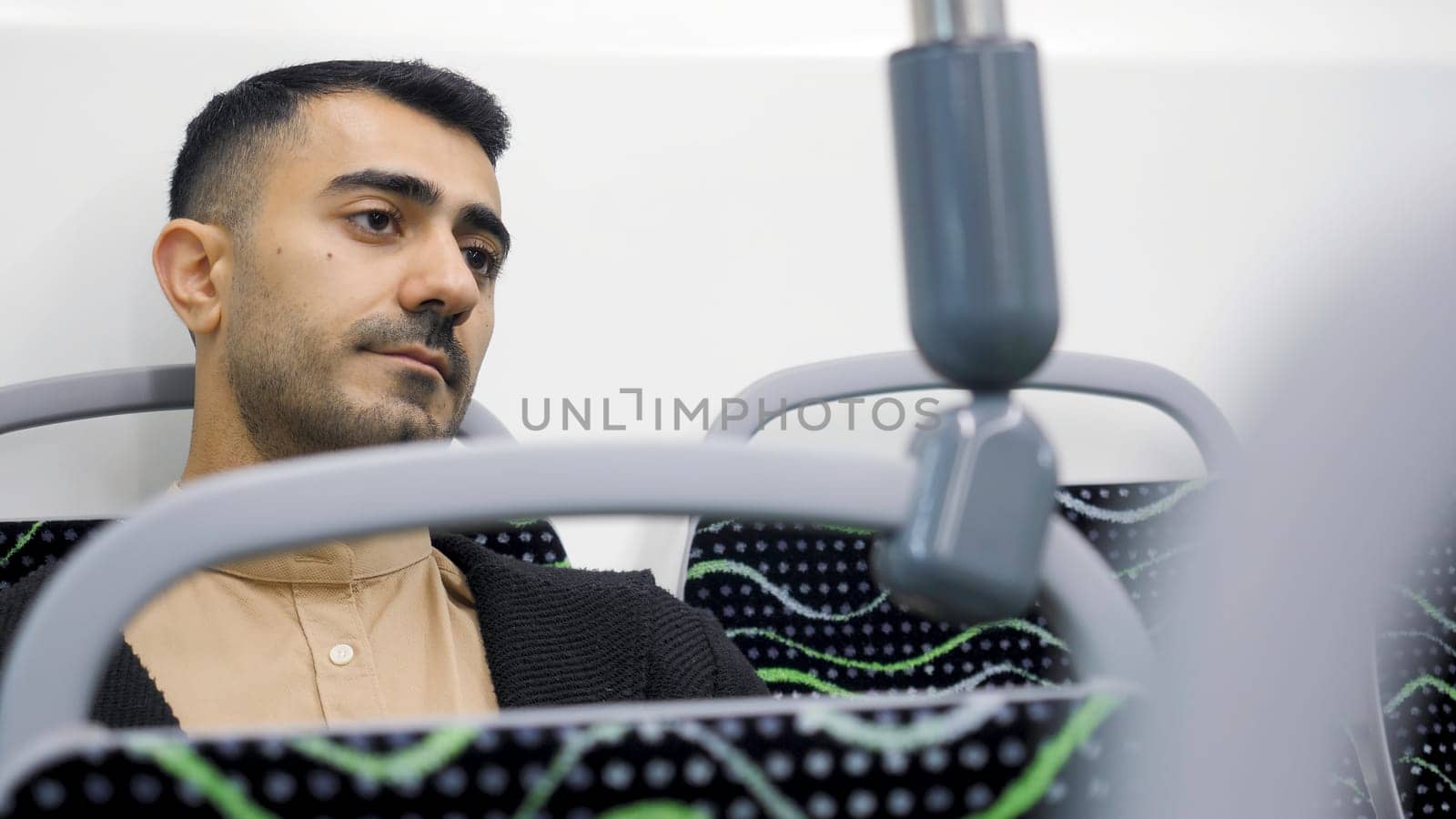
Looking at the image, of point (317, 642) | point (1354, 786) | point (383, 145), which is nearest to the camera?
point (317, 642)

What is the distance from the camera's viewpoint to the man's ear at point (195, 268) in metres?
1.02

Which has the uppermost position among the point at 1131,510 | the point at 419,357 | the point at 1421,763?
the point at 419,357

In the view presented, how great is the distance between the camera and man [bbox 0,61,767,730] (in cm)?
91

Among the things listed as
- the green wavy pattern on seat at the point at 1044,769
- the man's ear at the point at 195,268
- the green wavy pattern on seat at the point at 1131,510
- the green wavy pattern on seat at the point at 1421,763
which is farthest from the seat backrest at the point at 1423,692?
the man's ear at the point at 195,268

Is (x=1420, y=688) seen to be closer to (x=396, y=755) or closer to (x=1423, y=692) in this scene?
(x=1423, y=692)

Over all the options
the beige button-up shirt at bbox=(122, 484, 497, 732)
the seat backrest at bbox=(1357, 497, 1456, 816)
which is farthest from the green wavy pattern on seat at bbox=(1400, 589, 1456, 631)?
the beige button-up shirt at bbox=(122, 484, 497, 732)

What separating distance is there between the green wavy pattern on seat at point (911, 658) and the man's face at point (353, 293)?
1.02ft

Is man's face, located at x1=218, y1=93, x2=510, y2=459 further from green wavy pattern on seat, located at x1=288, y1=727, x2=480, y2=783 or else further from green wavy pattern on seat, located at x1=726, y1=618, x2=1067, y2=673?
green wavy pattern on seat, located at x1=288, y1=727, x2=480, y2=783

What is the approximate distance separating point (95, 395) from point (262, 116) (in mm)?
251

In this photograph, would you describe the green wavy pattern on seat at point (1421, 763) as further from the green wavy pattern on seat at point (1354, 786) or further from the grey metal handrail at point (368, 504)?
the grey metal handrail at point (368, 504)

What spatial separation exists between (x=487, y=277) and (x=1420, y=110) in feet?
3.23

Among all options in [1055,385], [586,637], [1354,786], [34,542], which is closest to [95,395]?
[34,542]

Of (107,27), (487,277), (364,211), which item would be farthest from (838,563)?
(107,27)

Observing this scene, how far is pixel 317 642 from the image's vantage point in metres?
0.91
